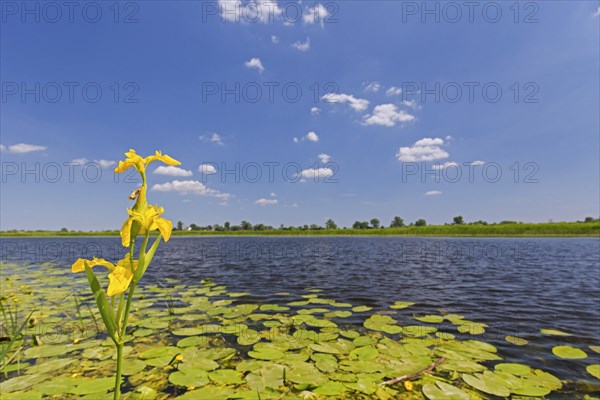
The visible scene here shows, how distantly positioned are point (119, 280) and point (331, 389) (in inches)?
121

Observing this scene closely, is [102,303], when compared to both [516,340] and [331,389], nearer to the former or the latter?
[331,389]

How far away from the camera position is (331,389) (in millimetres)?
3369

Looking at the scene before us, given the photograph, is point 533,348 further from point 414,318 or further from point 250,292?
point 250,292

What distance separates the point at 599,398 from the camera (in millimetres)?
3418

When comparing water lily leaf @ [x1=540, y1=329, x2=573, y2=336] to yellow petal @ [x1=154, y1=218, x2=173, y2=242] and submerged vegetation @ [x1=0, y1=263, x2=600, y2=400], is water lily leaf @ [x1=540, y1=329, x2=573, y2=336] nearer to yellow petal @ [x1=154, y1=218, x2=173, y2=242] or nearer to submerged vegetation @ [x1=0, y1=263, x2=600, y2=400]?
submerged vegetation @ [x1=0, y1=263, x2=600, y2=400]

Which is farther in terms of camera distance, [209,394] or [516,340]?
[516,340]

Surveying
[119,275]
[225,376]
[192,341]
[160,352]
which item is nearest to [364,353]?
[225,376]

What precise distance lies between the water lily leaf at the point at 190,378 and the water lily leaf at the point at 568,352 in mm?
5379

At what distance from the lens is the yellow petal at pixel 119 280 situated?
1149mm

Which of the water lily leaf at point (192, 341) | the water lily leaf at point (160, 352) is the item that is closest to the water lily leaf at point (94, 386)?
the water lily leaf at point (160, 352)

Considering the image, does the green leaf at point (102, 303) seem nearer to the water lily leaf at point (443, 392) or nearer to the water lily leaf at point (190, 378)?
the water lily leaf at point (190, 378)

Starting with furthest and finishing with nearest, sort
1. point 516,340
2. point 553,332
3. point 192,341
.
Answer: point 553,332 → point 516,340 → point 192,341

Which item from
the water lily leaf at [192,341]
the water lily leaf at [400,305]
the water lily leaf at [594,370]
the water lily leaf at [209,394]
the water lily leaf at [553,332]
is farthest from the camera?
the water lily leaf at [400,305]

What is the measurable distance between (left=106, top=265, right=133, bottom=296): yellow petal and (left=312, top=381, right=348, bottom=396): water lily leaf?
296cm
